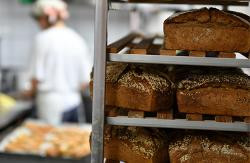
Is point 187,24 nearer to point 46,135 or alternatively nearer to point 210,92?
point 210,92

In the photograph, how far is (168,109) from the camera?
1.66 m

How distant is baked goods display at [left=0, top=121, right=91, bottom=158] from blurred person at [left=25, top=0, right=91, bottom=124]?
1.00 ft

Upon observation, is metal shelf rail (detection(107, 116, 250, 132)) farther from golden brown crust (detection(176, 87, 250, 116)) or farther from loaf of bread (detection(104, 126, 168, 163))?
loaf of bread (detection(104, 126, 168, 163))

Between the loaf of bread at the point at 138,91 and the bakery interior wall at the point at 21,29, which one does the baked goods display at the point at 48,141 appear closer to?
the loaf of bread at the point at 138,91

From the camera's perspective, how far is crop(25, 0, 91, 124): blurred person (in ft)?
13.8

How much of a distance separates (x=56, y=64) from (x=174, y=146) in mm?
2754

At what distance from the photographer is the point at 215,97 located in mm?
1593

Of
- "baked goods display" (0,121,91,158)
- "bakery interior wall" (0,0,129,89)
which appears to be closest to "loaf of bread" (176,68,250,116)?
"baked goods display" (0,121,91,158)

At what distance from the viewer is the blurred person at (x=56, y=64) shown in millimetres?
4191

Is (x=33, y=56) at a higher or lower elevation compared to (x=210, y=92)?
lower

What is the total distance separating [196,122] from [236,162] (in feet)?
0.77

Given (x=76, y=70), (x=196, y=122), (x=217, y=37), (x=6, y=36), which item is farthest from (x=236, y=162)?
(x=6, y=36)

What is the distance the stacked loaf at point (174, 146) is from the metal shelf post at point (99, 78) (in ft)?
0.52

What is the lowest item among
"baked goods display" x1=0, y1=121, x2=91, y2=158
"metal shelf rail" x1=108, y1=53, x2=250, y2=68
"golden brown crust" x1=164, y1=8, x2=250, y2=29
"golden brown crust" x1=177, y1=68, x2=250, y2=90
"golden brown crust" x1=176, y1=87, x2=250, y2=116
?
"baked goods display" x1=0, y1=121, x2=91, y2=158
